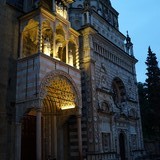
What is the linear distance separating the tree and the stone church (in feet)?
19.1

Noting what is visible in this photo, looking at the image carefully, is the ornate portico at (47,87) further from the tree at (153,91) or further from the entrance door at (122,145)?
the tree at (153,91)

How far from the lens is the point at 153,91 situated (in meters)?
31.8

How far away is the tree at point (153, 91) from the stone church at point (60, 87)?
5.82m

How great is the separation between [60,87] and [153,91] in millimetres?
17650

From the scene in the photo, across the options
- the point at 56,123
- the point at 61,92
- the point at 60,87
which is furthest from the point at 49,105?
the point at 60,87

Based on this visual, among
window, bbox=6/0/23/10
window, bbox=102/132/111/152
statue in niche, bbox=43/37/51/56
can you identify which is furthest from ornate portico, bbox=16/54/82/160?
window, bbox=6/0/23/10

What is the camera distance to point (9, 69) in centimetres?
1598

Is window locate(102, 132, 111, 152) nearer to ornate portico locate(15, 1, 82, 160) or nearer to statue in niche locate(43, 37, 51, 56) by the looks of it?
ornate portico locate(15, 1, 82, 160)

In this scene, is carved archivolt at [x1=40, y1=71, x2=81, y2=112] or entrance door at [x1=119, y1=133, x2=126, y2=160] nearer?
carved archivolt at [x1=40, y1=71, x2=81, y2=112]

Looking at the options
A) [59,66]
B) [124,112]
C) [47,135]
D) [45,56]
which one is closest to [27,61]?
[45,56]

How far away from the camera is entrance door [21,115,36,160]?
17.0 metres

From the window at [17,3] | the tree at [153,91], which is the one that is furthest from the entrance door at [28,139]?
the tree at [153,91]

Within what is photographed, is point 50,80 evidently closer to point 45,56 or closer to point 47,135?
point 45,56

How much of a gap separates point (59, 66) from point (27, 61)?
2.34 m
